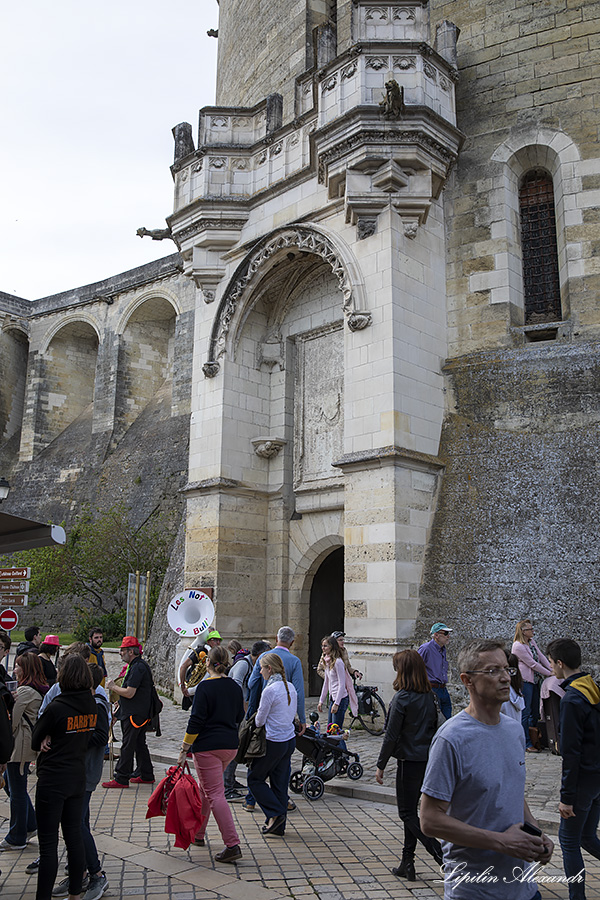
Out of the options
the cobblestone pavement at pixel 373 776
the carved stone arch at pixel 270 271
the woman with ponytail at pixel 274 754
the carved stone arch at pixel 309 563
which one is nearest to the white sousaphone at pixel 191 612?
the cobblestone pavement at pixel 373 776

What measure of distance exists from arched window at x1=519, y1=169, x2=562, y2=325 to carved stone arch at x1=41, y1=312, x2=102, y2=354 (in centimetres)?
2054

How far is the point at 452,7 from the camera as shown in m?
13.0

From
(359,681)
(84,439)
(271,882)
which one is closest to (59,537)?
(271,882)

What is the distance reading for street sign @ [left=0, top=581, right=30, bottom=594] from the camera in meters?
12.2

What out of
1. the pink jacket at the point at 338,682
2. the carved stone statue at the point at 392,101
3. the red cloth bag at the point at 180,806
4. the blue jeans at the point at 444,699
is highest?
the carved stone statue at the point at 392,101

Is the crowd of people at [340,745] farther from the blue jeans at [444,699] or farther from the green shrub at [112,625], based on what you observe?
the green shrub at [112,625]

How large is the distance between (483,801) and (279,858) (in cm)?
314

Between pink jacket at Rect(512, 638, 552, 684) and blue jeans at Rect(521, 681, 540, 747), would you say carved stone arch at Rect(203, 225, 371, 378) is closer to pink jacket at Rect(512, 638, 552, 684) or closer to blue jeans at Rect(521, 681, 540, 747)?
pink jacket at Rect(512, 638, 552, 684)

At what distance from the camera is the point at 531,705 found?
27.5ft

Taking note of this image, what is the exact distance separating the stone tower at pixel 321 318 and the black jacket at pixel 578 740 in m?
5.92

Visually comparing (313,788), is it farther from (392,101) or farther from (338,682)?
(392,101)

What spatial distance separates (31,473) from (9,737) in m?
27.0

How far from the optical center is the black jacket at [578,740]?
3914 millimetres

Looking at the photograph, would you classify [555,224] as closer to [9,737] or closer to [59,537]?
[59,537]
